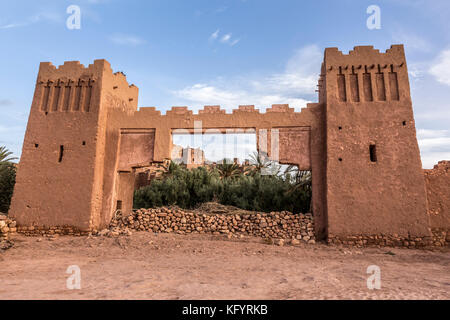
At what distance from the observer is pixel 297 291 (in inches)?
167

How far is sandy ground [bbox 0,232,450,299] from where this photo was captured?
417cm

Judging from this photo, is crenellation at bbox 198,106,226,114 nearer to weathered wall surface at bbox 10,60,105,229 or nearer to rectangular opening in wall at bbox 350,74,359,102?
weathered wall surface at bbox 10,60,105,229

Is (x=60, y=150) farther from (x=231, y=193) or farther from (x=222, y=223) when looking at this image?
(x=231, y=193)

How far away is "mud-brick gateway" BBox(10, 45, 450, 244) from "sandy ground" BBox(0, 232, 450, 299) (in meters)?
1.16

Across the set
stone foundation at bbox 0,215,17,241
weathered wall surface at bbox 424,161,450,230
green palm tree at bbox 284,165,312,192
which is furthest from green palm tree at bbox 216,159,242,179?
stone foundation at bbox 0,215,17,241

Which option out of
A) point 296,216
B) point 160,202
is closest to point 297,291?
point 296,216

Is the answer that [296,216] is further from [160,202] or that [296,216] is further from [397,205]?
[160,202]

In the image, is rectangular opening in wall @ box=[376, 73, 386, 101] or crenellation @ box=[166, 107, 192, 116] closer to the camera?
rectangular opening in wall @ box=[376, 73, 386, 101]

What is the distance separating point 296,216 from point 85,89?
29.8 ft

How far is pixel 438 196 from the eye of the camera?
928 cm

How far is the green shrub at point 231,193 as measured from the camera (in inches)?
516

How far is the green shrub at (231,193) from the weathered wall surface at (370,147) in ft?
10.5

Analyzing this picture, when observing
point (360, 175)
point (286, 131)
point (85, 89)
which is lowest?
point (360, 175)

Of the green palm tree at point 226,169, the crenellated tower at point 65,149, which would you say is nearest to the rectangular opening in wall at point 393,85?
the crenellated tower at point 65,149
